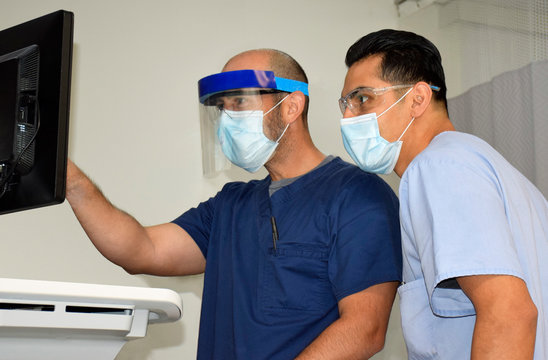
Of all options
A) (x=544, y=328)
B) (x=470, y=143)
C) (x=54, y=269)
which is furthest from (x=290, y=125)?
(x=54, y=269)

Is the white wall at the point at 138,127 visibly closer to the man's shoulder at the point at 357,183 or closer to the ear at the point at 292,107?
the ear at the point at 292,107

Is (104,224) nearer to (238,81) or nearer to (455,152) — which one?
(238,81)

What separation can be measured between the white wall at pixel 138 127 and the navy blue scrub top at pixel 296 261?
0.77 metres

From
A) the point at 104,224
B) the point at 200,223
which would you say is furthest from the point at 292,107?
the point at 104,224

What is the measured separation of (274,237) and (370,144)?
0.35 m

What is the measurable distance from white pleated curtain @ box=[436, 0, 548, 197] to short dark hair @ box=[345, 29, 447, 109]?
33.9 inches

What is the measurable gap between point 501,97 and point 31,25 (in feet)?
5.70

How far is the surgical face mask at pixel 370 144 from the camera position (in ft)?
4.51

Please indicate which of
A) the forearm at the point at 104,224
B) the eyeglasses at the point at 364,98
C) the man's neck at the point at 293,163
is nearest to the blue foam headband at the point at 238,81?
the man's neck at the point at 293,163

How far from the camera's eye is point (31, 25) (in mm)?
1096

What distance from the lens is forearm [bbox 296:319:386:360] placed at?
1.32 m

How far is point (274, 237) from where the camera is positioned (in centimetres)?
155

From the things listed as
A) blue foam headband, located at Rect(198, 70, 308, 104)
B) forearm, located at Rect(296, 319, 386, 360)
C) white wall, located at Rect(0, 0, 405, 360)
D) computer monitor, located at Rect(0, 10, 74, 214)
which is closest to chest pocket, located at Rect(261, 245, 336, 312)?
forearm, located at Rect(296, 319, 386, 360)

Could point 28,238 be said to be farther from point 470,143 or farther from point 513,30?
point 513,30
